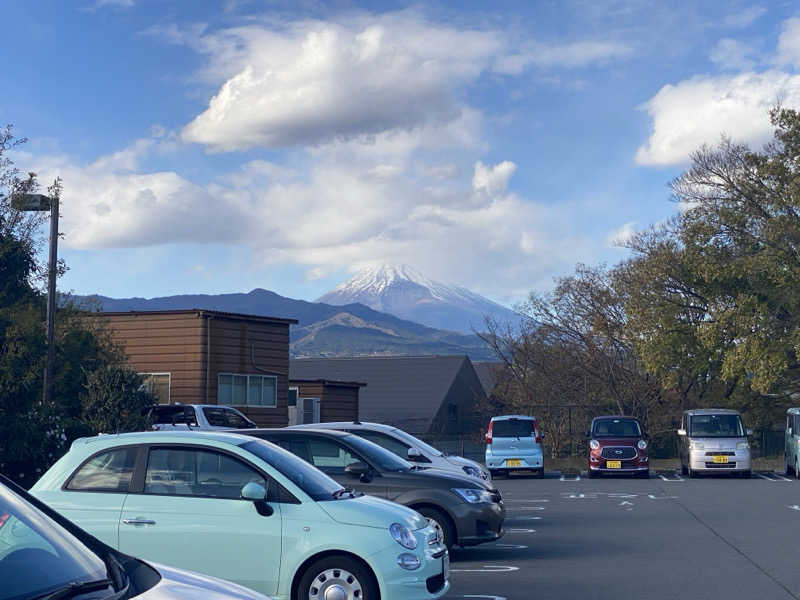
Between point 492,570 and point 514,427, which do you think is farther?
point 514,427

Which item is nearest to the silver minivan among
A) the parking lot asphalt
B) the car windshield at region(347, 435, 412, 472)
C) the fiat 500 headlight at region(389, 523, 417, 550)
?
the parking lot asphalt

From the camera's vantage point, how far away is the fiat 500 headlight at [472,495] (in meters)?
12.6

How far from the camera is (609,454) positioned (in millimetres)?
29781

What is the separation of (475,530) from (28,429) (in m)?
10.9

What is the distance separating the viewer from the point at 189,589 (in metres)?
4.02

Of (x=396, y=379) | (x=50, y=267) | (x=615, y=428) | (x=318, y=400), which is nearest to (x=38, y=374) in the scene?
(x=50, y=267)

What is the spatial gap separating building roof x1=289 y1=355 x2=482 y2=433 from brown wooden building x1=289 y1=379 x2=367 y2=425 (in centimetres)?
1171

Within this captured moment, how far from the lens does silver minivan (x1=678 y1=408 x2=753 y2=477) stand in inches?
1166

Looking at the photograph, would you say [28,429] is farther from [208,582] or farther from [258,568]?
[208,582]

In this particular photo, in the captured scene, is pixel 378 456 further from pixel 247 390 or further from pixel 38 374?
pixel 247 390

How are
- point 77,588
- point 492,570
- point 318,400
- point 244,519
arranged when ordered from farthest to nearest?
1. point 318,400
2. point 492,570
3. point 244,519
4. point 77,588

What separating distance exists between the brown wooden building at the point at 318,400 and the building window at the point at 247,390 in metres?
4.66

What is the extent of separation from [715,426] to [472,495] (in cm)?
1962

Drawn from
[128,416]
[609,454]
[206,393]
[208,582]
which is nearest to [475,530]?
[208,582]
